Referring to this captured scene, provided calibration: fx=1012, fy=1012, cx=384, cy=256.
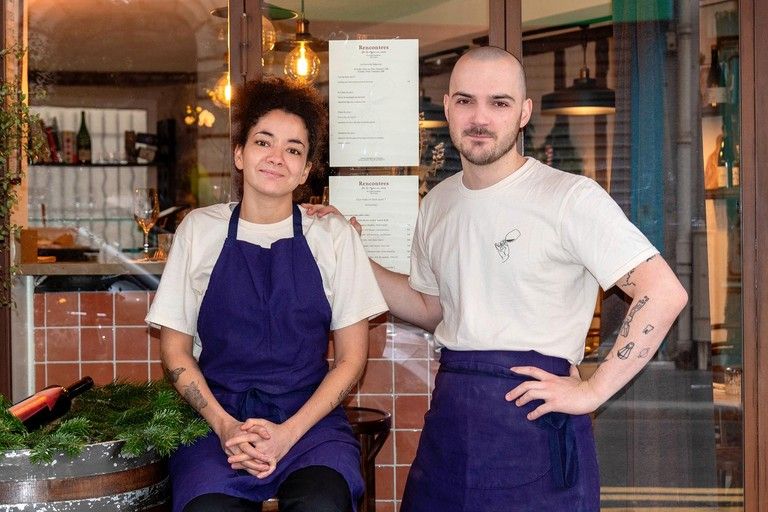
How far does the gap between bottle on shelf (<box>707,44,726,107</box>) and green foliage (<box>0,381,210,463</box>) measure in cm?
204

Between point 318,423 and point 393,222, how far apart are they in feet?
3.75

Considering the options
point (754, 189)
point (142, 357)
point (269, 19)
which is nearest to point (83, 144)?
point (142, 357)

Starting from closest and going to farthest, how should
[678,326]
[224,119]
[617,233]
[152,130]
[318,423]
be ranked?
[617,233] → [318,423] → [678,326] → [224,119] → [152,130]

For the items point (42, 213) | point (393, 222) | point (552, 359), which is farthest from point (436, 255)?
point (42, 213)

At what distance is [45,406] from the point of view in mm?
2273

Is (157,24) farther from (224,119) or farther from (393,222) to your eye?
(393,222)

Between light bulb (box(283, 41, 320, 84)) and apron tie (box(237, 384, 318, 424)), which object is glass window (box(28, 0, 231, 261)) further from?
apron tie (box(237, 384, 318, 424))

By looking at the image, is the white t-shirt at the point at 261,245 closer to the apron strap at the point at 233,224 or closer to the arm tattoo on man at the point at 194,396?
the apron strap at the point at 233,224

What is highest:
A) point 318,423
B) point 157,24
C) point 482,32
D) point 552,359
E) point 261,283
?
point 157,24

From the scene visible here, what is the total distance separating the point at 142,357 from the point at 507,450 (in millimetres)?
1902

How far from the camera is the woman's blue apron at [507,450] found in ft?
7.75

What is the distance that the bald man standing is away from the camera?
7.58 feet

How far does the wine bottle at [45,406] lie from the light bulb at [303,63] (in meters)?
1.54

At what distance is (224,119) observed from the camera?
7.29 m
